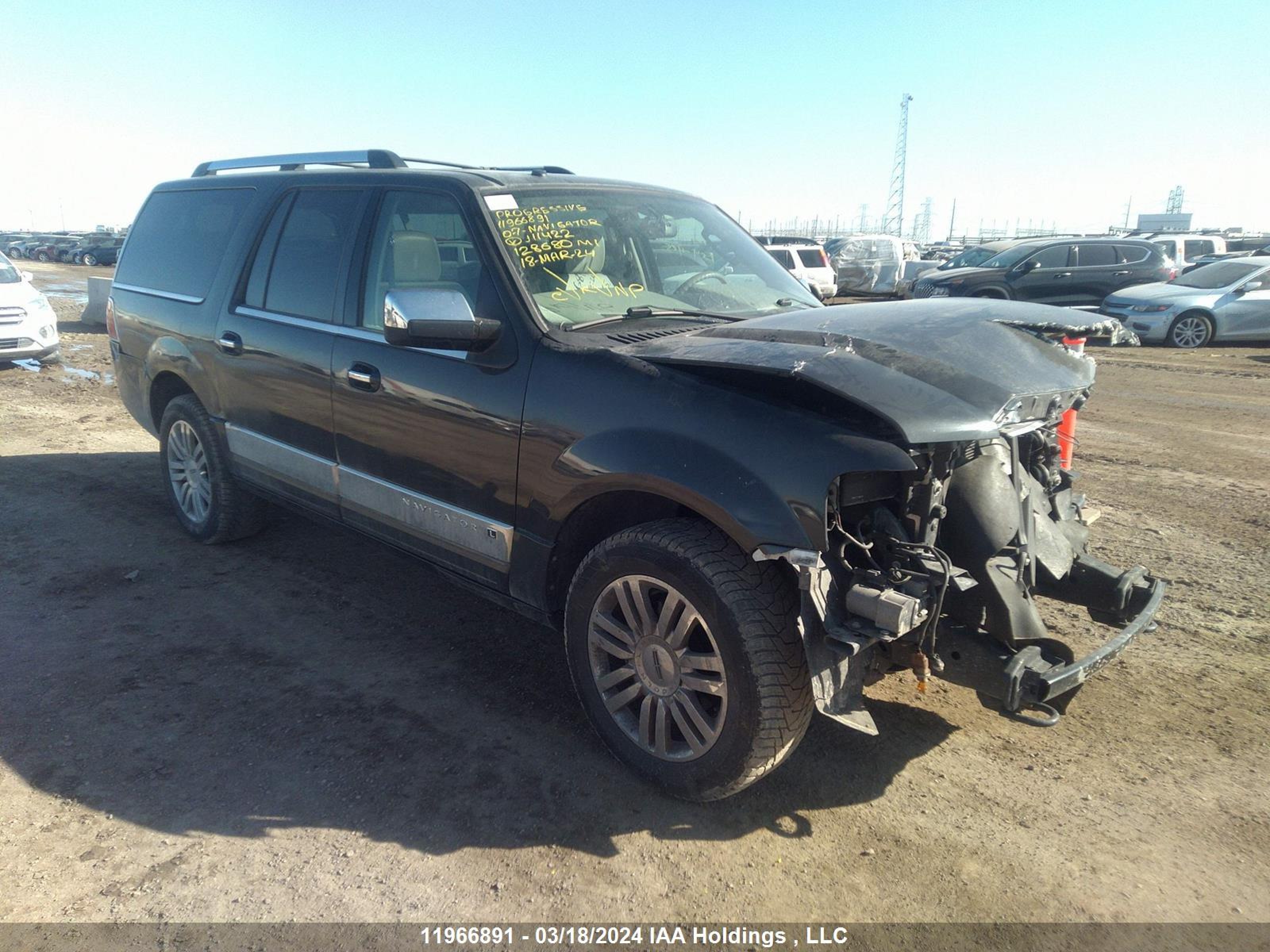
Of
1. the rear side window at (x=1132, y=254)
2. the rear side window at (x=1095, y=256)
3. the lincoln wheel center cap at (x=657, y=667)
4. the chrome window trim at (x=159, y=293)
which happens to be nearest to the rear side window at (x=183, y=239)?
the chrome window trim at (x=159, y=293)

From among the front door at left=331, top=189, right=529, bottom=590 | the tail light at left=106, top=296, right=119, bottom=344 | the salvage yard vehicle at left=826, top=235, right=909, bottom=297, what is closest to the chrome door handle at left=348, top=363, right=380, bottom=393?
the front door at left=331, top=189, right=529, bottom=590

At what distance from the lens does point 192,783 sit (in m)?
3.08

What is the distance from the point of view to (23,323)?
11422 millimetres

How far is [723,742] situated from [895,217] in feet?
262

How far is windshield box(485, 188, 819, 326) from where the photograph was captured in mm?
3516

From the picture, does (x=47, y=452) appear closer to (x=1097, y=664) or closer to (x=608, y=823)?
(x=608, y=823)

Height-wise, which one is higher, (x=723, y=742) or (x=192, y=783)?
(x=723, y=742)

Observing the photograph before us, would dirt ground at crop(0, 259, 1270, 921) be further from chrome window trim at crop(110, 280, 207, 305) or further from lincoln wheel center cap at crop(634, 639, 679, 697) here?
chrome window trim at crop(110, 280, 207, 305)

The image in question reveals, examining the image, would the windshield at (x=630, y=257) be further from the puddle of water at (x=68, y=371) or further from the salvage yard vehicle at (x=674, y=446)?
the puddle of water at (x=68, y=371)

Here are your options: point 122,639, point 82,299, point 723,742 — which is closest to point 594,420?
point 723,742

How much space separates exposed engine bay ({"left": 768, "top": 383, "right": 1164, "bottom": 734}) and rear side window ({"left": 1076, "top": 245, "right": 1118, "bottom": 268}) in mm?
16589

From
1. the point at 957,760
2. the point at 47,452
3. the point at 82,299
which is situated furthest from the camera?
the point at 82,299

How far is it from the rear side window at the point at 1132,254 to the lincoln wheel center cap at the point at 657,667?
58.9 ft

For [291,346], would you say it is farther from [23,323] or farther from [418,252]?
[23,323]
